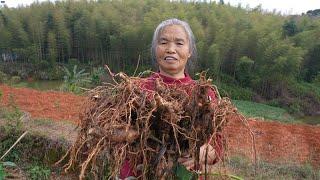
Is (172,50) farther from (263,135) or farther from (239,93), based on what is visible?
(239,93)

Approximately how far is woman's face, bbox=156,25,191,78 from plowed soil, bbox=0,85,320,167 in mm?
3516

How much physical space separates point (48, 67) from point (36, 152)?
15.4 m

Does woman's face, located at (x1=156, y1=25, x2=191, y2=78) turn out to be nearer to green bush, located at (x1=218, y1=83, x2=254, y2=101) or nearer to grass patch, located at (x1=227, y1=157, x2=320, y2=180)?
grass patch, located at (x1=227, y1=157, x2=320, y2=180)

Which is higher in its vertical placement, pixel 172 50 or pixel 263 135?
pixel 172 50

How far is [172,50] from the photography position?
130 centimetres

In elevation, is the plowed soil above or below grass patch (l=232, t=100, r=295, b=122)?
above

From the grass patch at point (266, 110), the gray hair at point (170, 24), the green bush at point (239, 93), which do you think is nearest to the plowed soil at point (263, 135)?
the gray hair at point (170, 24)

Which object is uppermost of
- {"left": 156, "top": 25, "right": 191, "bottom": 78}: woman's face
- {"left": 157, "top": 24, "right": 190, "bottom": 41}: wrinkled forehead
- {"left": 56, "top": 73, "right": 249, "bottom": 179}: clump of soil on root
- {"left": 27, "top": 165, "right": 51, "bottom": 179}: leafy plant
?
{"left": 157, "top": 24, "right": 190, "bottom": 41}: wrinkled forehead

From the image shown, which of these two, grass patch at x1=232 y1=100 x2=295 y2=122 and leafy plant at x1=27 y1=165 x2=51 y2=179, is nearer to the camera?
leafy plant at x1=27 y1=165 x2=51 y2=179

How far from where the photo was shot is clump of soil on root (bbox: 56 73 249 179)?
40.1 inches

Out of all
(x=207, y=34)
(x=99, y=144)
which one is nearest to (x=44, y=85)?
(x=207, y=34)

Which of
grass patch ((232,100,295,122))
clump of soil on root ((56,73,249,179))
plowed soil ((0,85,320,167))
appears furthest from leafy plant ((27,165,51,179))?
grass patch ((232,100,295,122))

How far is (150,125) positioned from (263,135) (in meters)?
6.07

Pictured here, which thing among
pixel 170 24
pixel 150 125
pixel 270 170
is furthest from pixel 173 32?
pixel 270 170
